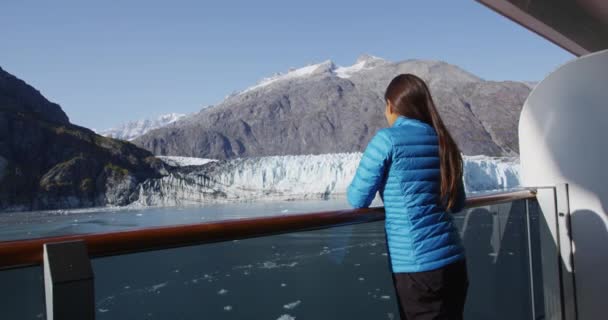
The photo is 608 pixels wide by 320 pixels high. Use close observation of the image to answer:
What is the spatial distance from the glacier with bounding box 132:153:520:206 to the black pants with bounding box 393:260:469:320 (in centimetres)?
2528

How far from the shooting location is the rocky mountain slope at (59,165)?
145ft

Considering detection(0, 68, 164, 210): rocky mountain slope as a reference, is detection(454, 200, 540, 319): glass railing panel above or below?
below

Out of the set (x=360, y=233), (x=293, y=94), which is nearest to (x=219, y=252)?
(x=360, y=233)

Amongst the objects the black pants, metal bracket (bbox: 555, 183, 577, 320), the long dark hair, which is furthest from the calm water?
metal bracket (bbox: 555, 183, 577, 320)

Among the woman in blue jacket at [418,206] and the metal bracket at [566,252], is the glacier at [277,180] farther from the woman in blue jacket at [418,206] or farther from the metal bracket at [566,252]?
the woman in blue jacket at [418,206]

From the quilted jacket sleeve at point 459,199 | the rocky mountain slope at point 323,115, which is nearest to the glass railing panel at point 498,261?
the quilted jacket sleeve at point 459,199

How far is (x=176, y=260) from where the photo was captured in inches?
36.7

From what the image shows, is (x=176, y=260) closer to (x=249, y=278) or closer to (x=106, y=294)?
(x=106, y=294)

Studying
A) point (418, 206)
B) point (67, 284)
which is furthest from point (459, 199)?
point (67, 284)

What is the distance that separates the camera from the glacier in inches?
1100

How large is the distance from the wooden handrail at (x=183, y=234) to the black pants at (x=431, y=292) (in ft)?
0.61

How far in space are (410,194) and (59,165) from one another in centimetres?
5248

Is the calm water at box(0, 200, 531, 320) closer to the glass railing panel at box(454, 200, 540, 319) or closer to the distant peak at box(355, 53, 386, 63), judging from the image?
the glass railing panel at box(454, 200, 540, 319)

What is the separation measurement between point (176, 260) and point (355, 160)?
27805 millimetres
